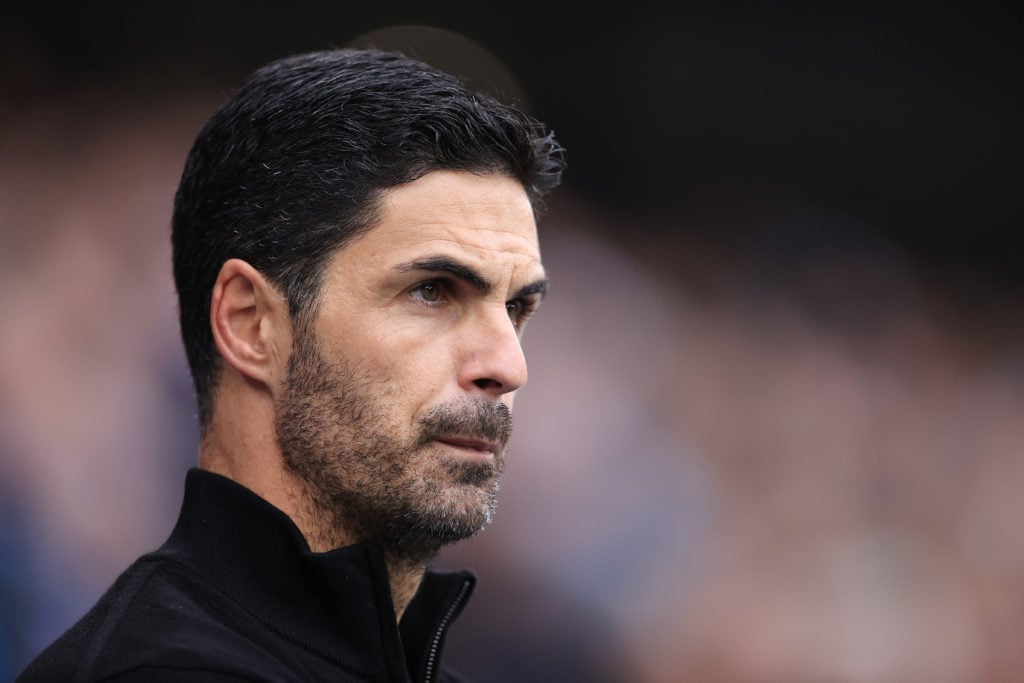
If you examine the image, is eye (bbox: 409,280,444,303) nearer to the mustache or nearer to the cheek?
the cheek

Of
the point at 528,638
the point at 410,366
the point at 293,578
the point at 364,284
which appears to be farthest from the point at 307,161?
the point at 528,638

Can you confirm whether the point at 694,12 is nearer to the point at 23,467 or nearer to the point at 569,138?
the point at 569,138

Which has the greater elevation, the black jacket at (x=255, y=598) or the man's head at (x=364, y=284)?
the man's head at (x=364, y=284)

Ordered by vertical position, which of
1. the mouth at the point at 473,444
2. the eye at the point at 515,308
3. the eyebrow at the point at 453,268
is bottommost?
the mouth at the point at 473,444

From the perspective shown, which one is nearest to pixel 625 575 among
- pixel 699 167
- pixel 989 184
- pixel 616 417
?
pixel 616 417

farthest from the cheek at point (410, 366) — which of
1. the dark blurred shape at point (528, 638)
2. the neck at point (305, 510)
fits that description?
the dark blurred shape at point (528, 638)

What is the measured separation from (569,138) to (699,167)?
0.66m

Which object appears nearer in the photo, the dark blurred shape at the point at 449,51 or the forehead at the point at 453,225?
the forehead at the point at 453,225

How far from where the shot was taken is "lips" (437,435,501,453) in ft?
5.79

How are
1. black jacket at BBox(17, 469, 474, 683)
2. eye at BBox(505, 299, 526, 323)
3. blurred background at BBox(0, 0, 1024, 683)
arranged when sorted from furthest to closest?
1. blurred background at BBox(0, 0, 1024, 683)
2. eye at BBox(505, 299, 526, 323)
3. black jacket at BBox(17, 469, 474, 683)

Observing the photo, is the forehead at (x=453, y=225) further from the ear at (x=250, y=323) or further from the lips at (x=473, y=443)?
the lips at (x=473, y=443)

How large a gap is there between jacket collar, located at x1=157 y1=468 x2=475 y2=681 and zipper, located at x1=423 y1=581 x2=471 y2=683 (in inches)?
5.6

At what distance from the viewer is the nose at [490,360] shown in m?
1.79

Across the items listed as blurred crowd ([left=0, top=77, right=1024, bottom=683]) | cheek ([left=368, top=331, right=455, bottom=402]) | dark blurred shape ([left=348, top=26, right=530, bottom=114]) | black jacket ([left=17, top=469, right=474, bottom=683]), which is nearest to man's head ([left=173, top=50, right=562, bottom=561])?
cheek ([left=368, top=331, right=455, bottom=402])
